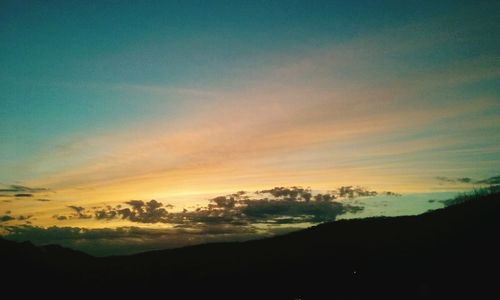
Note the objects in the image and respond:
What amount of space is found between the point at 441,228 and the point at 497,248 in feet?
104

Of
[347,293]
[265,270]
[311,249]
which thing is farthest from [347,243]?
[347,293]

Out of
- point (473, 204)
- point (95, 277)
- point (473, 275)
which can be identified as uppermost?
point (473, 204)

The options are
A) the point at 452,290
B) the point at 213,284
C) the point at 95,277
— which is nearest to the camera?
the point at 452,290

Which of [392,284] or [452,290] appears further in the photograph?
[392,284]

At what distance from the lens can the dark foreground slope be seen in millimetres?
72750

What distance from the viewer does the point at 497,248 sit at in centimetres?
7450

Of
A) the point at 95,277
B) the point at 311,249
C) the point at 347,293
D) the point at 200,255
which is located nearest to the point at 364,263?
the point at 347,293

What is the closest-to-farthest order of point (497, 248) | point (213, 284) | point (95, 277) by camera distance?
point (497, 248), point (213, 284), point (95, 277)

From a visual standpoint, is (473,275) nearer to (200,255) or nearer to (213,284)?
(213,284)

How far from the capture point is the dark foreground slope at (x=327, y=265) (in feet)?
239

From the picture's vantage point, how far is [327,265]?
368ft

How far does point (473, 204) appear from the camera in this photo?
111m

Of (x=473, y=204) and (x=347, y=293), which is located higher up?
(x=473, y=204)

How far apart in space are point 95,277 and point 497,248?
147m
